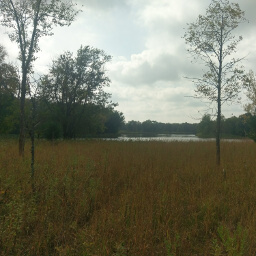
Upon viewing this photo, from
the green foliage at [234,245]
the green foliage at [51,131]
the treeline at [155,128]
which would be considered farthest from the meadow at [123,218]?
the treeline at [155,128]

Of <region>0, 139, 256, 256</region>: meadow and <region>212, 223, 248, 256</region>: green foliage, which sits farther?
<region>0, 139, 256, 256</region>: meadow

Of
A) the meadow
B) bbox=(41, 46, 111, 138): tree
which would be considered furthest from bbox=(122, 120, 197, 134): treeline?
the meadow

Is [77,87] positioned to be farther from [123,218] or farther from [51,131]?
[123,218]

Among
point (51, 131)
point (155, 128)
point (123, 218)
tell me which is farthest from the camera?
point (155, 128)

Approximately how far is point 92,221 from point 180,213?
5.12ft

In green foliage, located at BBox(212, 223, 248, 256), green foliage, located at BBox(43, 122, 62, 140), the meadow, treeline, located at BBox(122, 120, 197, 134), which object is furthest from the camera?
treeline, located at BBox(122, 120, 197, 134)

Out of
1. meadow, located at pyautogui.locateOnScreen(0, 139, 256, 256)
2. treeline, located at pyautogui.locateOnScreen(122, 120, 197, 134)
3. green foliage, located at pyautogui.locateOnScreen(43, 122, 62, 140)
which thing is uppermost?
treeline, located at pyautogui.locateOnScreen(122, 120, 197, 134)

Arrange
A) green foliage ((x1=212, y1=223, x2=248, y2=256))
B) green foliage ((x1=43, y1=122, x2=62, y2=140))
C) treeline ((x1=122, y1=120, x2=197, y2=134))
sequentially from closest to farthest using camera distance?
green foliage ((x1=212, y1=223, x2=248, y2=256)) < green foliage ((x1=43, y1=122, x2=62, y2=140)) < treeline ((x1=122, y1=120, x2=197, y2=134))

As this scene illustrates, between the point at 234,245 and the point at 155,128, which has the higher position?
the point at 155,128

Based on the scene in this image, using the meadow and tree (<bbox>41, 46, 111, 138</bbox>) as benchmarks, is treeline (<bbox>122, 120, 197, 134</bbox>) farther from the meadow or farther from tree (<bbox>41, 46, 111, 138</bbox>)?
the meadow

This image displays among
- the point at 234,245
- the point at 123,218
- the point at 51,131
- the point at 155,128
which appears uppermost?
the point at 155,128

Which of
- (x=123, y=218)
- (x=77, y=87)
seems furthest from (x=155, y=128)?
(x=123, y=218)

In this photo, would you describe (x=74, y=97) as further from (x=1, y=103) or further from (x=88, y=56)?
(x=1, y=103)

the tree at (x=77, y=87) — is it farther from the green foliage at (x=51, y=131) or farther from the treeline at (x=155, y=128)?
the treeline at (x=155, y=128)
